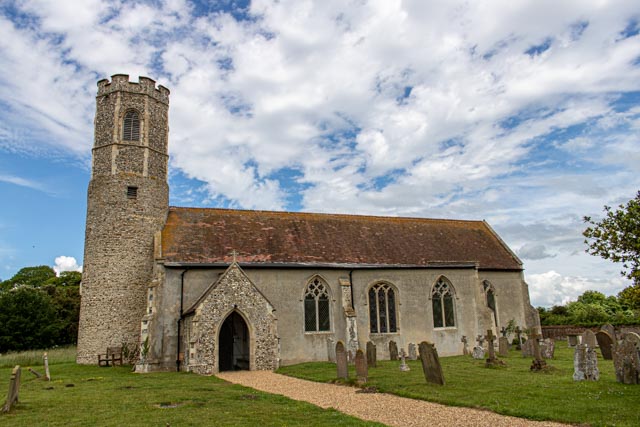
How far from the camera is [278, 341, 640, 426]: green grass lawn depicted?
372 inches

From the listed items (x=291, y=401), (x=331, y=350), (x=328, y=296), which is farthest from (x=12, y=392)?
(x=328, y=296)

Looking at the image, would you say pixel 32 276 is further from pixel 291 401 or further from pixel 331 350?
pixel 291 401

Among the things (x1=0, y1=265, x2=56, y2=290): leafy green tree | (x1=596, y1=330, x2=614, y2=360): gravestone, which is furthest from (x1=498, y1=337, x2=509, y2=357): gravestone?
(x1=0, y1=265, x2=56, y2=290): leafy green tree

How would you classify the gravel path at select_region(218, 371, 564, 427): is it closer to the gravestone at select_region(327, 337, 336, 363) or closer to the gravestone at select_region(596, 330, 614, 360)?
the gravestone at select_region(327, 337, 336, 363)

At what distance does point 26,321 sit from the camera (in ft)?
136

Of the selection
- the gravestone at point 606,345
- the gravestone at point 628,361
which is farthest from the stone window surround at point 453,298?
the gravestone at point 628,361

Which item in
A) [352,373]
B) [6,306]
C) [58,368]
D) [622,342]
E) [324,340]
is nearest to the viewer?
[622,342]

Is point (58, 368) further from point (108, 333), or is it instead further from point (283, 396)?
point (283, 396)

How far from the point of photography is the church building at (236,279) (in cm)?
2094

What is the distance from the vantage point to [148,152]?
25312 millimetres

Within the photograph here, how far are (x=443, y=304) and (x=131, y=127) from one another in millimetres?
19309

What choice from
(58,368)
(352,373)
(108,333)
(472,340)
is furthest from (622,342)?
(58,368)

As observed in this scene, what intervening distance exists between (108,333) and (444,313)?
1716 centimetres

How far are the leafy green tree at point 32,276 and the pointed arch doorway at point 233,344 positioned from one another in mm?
43483
